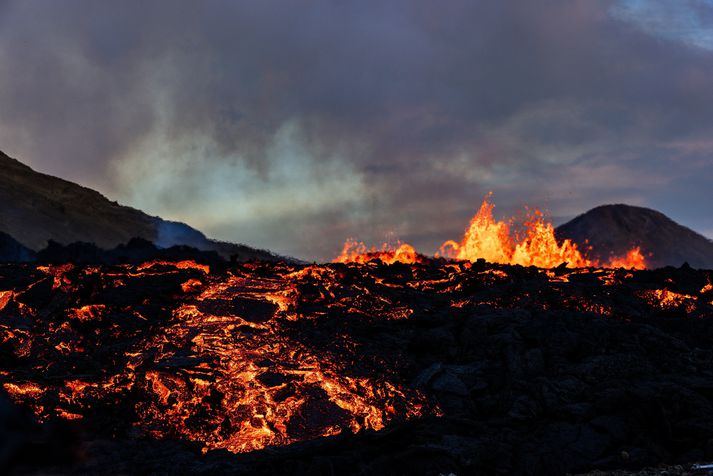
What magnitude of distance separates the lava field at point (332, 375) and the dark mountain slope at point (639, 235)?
174ft

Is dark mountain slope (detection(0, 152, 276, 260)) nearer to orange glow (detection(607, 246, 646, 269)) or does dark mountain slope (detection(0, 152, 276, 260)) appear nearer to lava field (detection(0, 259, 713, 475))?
orange glow (detection(607, 246, 646, 269))

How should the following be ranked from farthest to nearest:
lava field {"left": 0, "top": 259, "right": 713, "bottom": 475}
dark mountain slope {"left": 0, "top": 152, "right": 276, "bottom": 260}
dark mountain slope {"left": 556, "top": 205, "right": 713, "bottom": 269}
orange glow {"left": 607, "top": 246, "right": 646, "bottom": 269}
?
dark mountain slope {"left": 556, "top": 205, "right": 713, "bottom": 269}, orange glow {"left": 607, "top": 246, "right": 646, "bottom": 269}, dark mountain slope {"left": 0, "top": 152, "right": 276, "bottom": 260}, lava field {"left": 0, "top": 259, "right": 713, "bottom": 475}

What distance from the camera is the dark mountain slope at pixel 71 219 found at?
50875 millimetres

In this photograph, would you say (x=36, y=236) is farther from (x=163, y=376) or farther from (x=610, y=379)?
(x=610, y=379)

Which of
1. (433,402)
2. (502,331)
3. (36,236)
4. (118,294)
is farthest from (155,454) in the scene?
(36,236)

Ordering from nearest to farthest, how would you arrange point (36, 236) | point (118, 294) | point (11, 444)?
point (11, 444) < point (118, 294) < point (36, 236)

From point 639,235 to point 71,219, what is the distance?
2231 inches

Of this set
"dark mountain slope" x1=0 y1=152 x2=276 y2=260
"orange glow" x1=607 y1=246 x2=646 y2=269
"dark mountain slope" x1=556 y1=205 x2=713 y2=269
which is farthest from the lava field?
"dark mountain slope" x1=556 y1=205 x2=713 y2=269

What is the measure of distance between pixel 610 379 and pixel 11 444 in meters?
10.9

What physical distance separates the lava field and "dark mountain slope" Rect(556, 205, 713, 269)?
53.2 metres

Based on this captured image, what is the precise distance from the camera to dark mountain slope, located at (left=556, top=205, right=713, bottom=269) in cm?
7022

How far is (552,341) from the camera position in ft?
50.5

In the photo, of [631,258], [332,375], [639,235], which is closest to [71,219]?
[332,375]

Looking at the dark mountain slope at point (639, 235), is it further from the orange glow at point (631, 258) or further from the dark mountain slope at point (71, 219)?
the dark mountain slope at point (71, 219)
